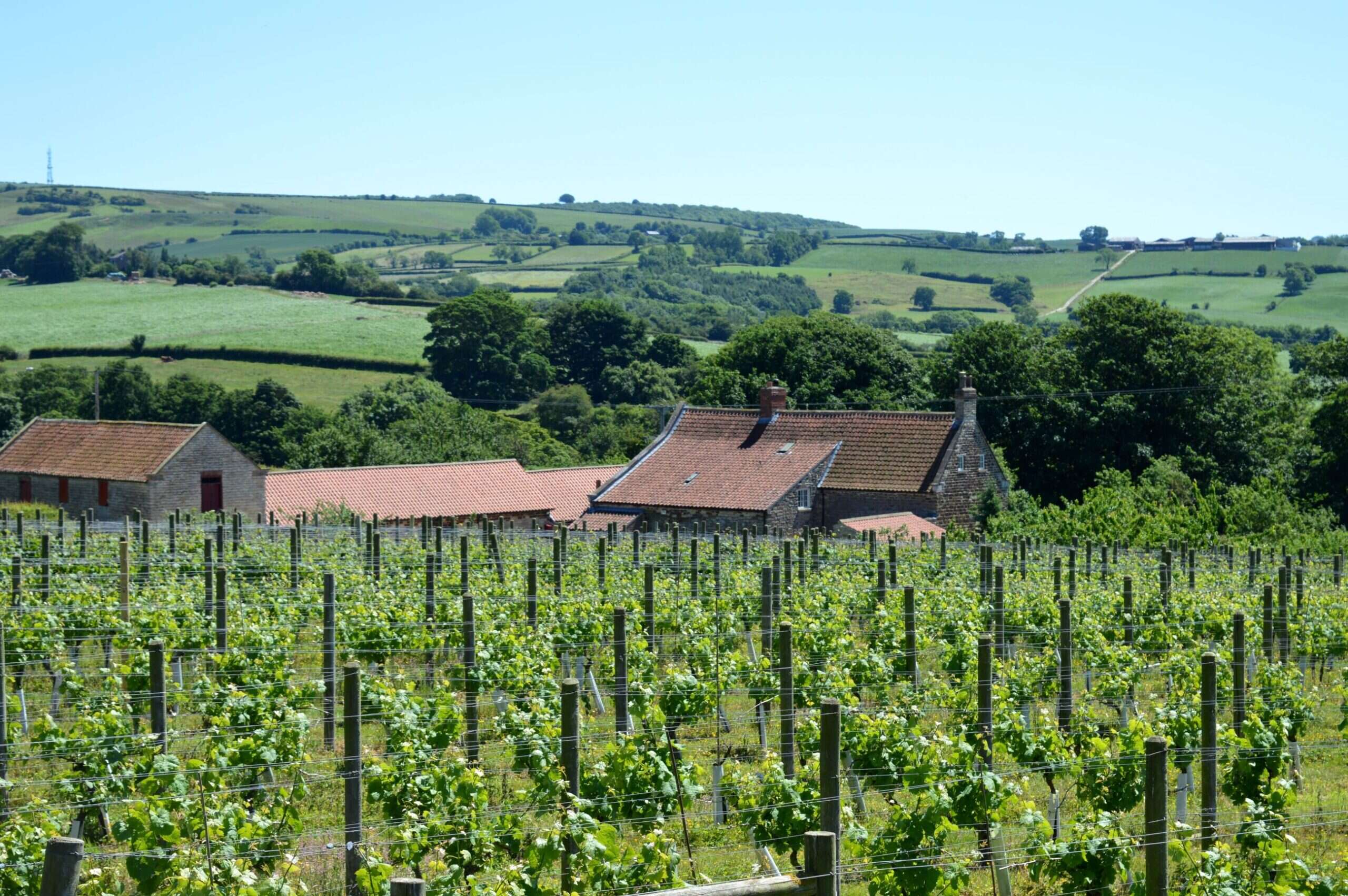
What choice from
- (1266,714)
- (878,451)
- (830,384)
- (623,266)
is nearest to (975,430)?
(878,451)

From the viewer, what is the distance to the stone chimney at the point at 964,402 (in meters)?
43.4

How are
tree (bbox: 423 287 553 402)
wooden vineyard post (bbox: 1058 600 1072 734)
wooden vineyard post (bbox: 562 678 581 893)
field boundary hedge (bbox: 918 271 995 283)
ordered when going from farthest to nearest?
field boundary hedge (bbox: 918 271 995 283) < tree (bbox: 423 287 553 402) < wooden vineyard post (bbox: 1058 600 1072 734) < wooden vineyard post (bbox: 562 678 581 893)

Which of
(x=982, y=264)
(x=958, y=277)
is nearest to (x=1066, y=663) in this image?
(x=958, y=277)

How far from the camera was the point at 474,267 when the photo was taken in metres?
165

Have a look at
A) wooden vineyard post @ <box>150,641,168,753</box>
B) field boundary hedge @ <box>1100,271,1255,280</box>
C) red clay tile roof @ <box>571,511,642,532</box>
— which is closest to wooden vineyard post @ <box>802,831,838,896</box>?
wooden vineyard post @ <box>150,641,168,753</box>

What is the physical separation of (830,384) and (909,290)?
9028 cm

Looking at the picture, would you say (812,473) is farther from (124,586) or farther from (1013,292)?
(1013,292)

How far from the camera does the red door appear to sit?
137 ft

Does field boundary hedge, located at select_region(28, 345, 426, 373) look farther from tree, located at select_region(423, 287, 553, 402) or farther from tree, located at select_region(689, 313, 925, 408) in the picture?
tree, located at select_region(689, 313, 925, 408)

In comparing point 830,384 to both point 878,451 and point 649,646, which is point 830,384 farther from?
point 649,646

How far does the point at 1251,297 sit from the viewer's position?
126m

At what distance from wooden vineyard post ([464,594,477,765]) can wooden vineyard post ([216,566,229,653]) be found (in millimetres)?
2656

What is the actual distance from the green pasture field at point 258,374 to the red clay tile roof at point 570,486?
29.0 m

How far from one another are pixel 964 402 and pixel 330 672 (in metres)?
32.8
